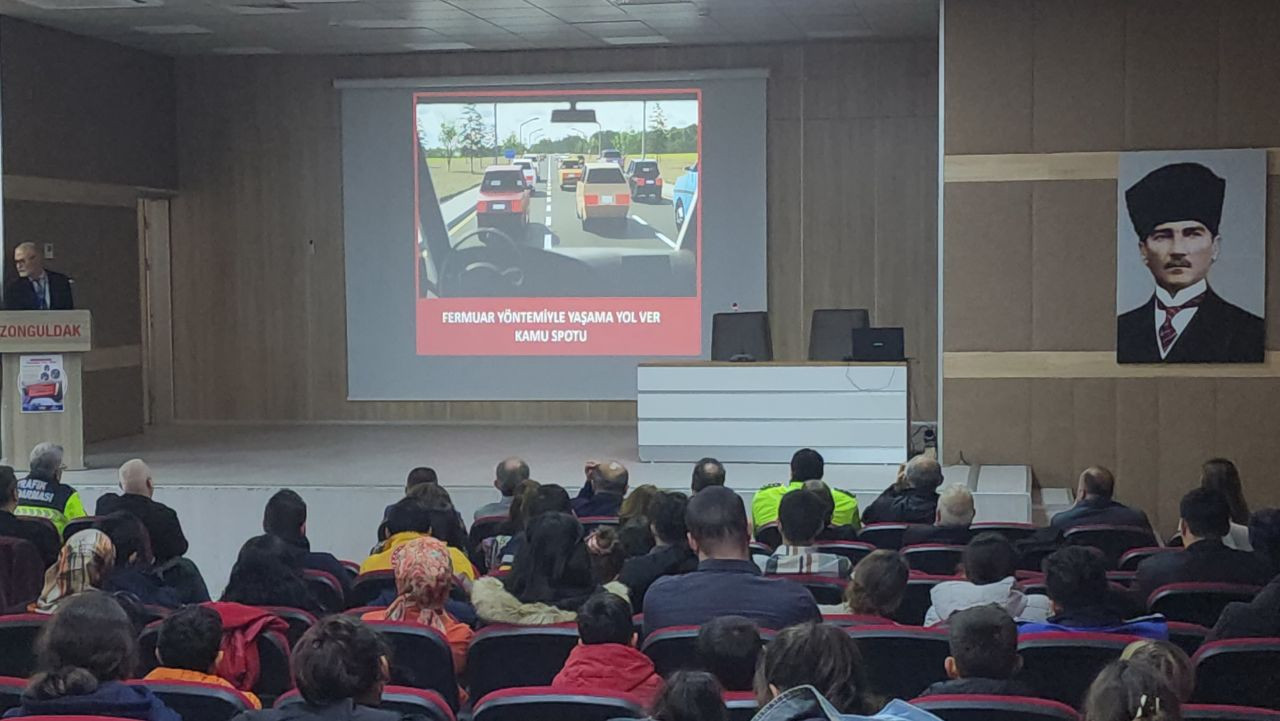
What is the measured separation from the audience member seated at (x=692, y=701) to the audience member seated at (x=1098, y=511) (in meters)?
3.85

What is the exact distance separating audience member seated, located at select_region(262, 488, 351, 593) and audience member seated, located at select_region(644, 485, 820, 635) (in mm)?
1613

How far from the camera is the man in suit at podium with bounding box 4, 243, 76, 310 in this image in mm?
9992

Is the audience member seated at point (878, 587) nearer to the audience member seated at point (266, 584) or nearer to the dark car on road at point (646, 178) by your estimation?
the audience member seated at point (266, 584)

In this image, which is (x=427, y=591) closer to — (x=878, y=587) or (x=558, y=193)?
(x=878, y=587)

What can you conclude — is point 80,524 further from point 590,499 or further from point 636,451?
point 636,451

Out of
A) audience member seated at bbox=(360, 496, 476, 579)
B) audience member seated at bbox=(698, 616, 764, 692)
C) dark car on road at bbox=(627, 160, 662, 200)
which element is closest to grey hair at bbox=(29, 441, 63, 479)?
audience member seated at bbox=(360, 496, 476, 579)

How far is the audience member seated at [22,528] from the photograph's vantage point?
217 inches

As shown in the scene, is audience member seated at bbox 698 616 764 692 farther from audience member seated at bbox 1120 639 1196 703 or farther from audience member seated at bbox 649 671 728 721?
audience member seated at bbox 1120 639 1196 703

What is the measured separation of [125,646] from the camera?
120 inches

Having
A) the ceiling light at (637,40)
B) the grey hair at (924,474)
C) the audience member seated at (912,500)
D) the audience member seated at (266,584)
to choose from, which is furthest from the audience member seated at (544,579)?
the ceiling light at (637,40)

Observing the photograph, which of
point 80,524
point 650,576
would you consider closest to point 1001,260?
point 650,576

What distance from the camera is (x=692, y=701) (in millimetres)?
2510

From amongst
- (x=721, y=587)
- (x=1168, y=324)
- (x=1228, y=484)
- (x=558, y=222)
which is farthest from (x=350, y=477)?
(x=721, y=587)

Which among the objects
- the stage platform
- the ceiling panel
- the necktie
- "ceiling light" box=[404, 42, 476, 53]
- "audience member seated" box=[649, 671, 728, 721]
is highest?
"ceiling light" box=[404, 42, 476, 53]
